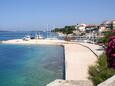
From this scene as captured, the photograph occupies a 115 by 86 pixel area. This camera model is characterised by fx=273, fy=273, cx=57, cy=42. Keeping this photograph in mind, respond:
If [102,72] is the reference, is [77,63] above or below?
below

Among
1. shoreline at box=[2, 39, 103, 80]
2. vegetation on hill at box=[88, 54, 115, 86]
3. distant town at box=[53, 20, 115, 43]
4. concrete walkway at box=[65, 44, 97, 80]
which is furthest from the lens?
distant town at box=[53, 20, 115, 43]

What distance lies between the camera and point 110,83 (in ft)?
15.8

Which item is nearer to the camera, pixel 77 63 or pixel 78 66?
pixel 78 66

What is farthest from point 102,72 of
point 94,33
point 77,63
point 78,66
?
point 94,33

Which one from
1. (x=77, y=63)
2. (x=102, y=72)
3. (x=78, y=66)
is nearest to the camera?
(x=102, y=72)

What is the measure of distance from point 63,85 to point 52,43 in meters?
54.5

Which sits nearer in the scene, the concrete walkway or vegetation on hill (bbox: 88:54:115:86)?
vegetation on hill (bbox: 88:54:115:86)

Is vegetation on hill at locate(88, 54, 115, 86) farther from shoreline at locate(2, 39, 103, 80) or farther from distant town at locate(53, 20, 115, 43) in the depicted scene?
distant town at locate(53, 20, 115, 43)

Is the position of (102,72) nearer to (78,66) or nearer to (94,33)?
(78,66)

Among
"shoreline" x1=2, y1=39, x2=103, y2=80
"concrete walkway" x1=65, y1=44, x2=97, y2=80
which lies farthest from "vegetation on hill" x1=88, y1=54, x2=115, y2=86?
"shoreline" x1=2, y1=39, x2=103, y2=80

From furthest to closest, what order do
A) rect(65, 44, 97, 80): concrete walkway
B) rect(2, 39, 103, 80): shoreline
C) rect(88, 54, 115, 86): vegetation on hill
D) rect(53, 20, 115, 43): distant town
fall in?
rect(53, 20, 115, 43): distant town, rect(2, 39, 103, 80): shoreline, rect(65, 44, 97, 80): concrete walkway, rect(88, 54, 115, 86): vegetation on hill

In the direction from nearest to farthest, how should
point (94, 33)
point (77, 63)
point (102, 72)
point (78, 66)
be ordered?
point (102, 72) → point (78, 66) → point (77, 63) → point (94, 33)

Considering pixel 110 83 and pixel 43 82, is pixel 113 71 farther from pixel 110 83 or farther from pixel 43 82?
pixel 43 82

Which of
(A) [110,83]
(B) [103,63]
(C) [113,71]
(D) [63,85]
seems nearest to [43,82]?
(D) [63,85]
